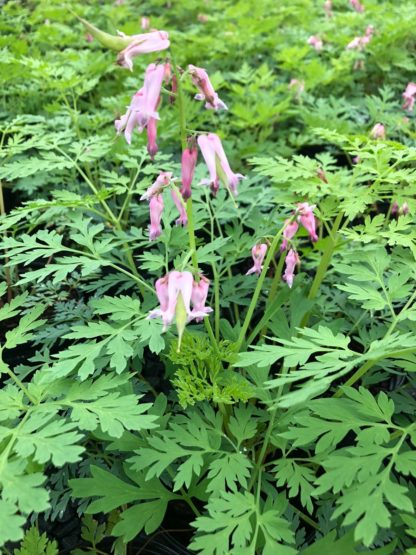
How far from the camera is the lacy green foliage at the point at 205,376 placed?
1682 mm

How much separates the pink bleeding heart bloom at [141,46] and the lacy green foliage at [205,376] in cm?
89

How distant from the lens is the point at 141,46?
1437mm

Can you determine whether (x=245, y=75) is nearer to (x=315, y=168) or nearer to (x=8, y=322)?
(x=315, y=168)

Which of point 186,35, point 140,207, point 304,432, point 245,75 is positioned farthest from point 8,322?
point 186,35

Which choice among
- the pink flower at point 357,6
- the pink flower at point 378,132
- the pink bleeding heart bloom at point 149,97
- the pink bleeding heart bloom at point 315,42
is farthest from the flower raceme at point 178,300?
the pink flower at point 357,6

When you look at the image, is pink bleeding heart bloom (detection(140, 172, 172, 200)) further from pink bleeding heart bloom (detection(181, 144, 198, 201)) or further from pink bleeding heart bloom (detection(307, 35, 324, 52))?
pink bleeding heart bloom (detection(307, 35, 324, 52))

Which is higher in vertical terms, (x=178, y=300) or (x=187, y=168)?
(x=187, y=168)

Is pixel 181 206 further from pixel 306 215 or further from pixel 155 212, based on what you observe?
pixel 306 215

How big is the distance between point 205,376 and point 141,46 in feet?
3.45

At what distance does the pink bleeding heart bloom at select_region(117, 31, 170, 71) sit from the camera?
1.42 metres

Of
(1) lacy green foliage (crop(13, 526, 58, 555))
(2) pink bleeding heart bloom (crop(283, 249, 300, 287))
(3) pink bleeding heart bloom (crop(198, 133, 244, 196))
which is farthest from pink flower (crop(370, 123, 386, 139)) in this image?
(1) lacy green foliage (crop(13, 526, 58, 555))

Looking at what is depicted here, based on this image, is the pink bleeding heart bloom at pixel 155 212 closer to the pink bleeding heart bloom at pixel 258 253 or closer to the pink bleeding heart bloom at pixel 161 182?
the pink bleeding heart bloom at pixel 161 182

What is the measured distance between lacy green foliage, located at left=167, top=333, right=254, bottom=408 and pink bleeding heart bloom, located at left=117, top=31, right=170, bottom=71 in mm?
894

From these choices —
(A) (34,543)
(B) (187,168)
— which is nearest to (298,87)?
(B) (187,168)
